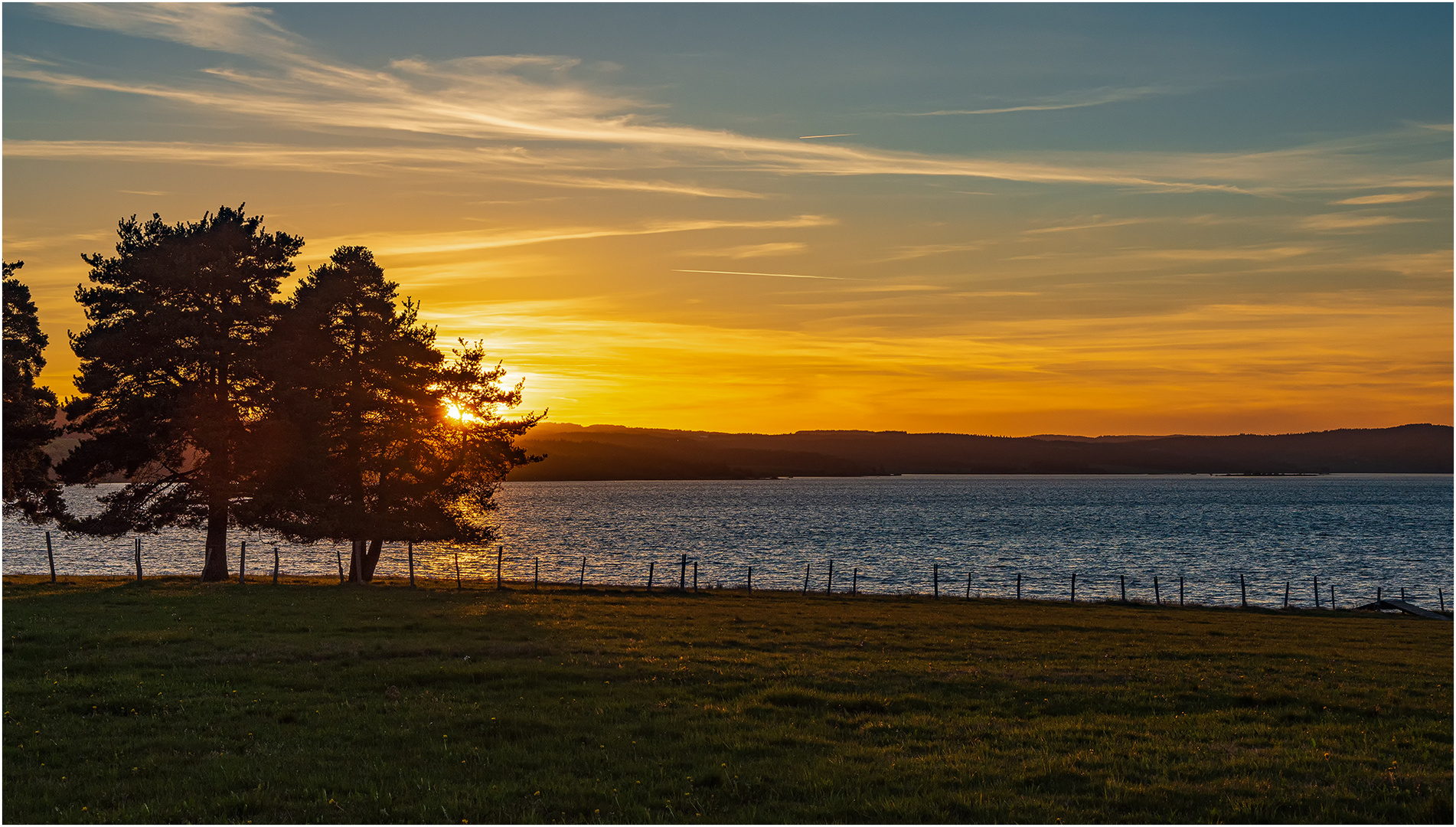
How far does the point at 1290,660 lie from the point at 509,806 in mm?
21037

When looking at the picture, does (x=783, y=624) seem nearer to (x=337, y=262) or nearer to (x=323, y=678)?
(x=323, y=678)

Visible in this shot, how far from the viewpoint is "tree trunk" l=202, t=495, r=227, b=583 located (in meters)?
45.3

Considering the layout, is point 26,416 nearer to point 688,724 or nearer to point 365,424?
point 365,424

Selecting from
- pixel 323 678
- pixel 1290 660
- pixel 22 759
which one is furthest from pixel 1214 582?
pixel 22 759

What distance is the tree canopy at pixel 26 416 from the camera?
138ft

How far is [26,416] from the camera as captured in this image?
42.9 metres

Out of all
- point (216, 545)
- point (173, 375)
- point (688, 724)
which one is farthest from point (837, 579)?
point (688, 724)

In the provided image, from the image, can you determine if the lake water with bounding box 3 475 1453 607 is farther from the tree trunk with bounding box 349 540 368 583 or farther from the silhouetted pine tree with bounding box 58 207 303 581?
the silhouetted pine tree with bounding box 58 207 303 581

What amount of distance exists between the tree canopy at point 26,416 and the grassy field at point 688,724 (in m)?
16.1

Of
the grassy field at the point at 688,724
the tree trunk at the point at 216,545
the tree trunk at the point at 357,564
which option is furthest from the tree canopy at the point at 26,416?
the grassy field at the point at 688,724

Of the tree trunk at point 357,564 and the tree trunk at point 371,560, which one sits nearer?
the tree trunk at point 357,564

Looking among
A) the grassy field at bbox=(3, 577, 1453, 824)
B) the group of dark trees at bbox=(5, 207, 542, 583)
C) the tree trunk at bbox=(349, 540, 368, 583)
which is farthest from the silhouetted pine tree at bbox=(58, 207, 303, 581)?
the grassy field at bbox=(3, 577, 1453, 824)

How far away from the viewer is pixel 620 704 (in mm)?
17547

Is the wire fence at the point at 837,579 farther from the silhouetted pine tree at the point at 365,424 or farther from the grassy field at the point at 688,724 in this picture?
the grassy field at the point at 688,724
